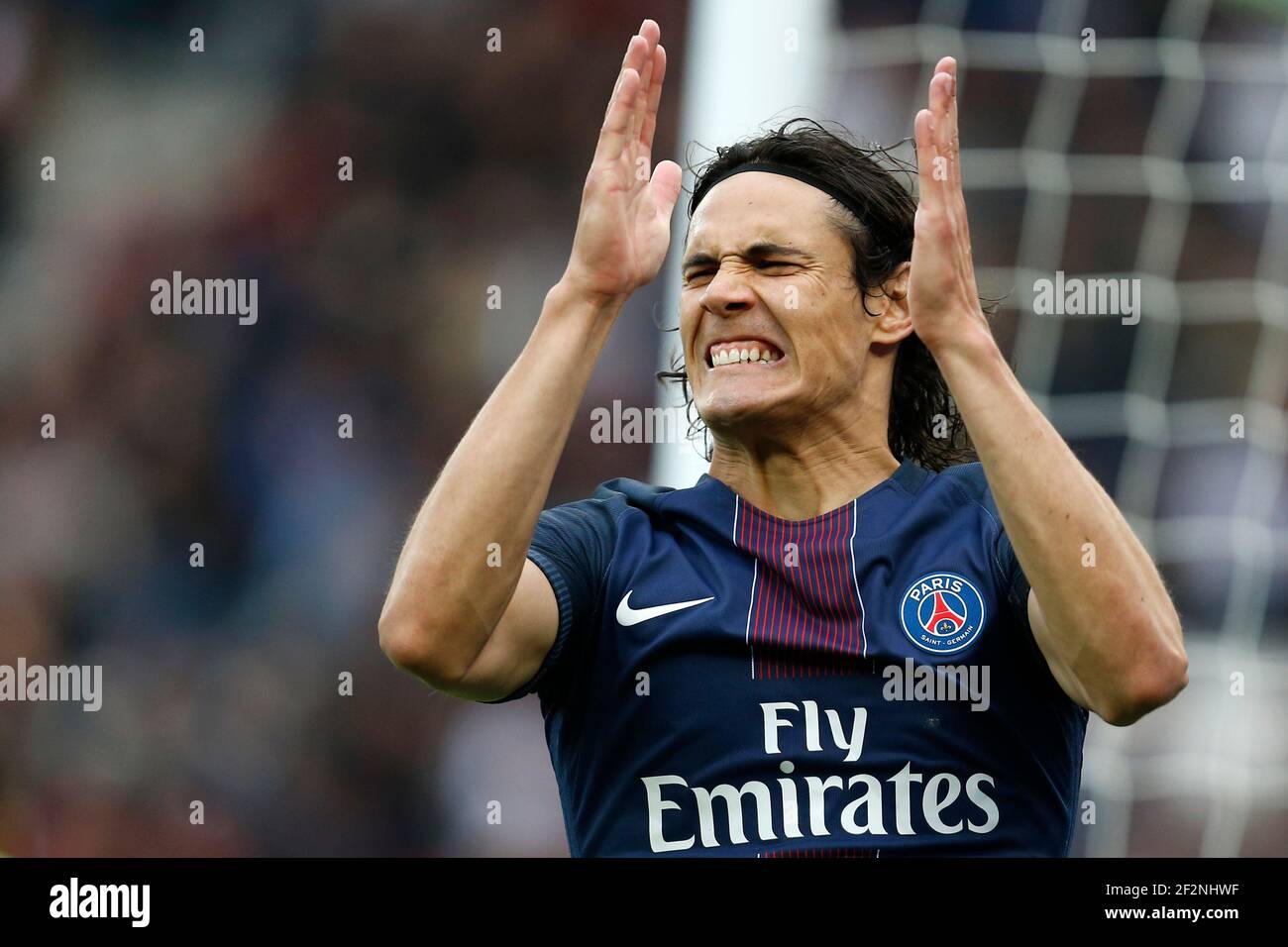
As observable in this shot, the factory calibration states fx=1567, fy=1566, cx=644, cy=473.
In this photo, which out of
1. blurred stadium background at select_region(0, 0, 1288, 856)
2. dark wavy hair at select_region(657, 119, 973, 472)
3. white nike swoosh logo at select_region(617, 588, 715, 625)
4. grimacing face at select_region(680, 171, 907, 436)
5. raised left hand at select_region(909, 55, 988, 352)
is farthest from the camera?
blurred stadium background at select_region(0, 0, 1288, 856)

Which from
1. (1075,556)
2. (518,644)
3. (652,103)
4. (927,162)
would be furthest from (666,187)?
(1075,556)

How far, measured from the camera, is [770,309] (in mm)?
2486

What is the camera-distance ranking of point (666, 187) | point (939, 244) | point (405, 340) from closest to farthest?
point (939, 244) → point (666, 187) → point (405, 340)

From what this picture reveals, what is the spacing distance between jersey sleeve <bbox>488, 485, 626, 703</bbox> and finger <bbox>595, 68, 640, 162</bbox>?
536 mm

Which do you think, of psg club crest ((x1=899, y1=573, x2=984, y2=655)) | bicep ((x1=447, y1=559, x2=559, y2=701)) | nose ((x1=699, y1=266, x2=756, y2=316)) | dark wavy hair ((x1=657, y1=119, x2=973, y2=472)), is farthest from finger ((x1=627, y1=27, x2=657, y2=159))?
psg club crest ((x1=899, y1=573, x2=984, y2=655))

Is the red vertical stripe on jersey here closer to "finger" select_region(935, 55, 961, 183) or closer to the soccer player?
the soccer player

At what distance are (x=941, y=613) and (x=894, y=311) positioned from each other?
0.59 metres

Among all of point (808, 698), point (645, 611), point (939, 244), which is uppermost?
point (939, 244)

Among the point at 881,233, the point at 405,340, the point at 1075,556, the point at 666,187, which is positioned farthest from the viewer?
the point at 405,340

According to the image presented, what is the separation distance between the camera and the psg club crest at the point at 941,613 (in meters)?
2.28

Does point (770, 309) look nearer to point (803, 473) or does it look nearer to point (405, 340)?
point (803, 473)

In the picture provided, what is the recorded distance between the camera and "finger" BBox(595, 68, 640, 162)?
2256 millimetres
